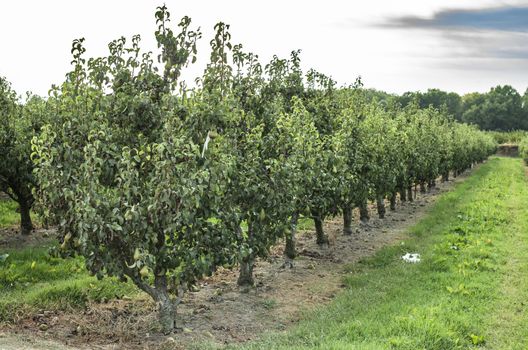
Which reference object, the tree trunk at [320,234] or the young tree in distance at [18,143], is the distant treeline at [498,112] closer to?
the tree trunk at [320,234]

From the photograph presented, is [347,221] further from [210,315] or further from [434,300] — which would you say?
[210,315]

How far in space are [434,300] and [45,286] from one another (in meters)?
7.45

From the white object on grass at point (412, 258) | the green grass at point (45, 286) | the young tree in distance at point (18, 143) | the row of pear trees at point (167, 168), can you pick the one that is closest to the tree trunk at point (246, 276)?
the row of pear trees at point (167, 168)

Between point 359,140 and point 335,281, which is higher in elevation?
point 359,140

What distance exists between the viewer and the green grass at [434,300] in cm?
789

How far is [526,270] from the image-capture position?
40.8 feet

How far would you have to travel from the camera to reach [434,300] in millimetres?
9656

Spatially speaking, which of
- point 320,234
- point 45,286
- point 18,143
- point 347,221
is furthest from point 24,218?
point 347,221

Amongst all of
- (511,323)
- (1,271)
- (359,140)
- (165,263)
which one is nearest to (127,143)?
(165,263)

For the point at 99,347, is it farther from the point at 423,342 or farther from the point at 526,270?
the point at 526,270

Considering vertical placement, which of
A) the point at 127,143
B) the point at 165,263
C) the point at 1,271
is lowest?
the point at 1,271

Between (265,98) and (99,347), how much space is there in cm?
643

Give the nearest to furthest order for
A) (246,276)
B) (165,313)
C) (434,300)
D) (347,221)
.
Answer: (165,313), (434,300), (246,276), (347,221)

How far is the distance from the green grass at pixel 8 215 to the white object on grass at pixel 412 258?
12.4 meters
